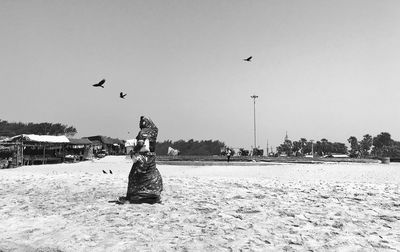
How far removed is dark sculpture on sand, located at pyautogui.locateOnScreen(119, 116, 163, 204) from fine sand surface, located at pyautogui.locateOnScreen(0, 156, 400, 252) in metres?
0.31

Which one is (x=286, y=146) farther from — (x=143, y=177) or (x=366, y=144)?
(x=143, y=177)

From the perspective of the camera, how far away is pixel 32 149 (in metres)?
39.6

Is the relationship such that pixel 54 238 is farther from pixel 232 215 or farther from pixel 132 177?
pixel 232 215

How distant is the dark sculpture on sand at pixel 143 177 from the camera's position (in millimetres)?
9688

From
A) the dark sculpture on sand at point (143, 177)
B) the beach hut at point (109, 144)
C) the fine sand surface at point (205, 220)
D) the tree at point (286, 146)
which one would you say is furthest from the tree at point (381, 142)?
the dark sculpture on sand at point (143, 177)

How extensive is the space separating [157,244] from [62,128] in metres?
101

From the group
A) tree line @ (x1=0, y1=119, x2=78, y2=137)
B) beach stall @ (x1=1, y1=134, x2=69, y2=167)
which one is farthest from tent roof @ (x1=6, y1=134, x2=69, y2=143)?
tree line @ (x1=0, y1=119, x2=78, y2=137)

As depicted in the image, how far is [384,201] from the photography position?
10.3 m

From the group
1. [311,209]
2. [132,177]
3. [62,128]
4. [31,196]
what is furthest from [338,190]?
[62,128]

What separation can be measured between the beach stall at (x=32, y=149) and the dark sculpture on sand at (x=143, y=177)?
2743 cm

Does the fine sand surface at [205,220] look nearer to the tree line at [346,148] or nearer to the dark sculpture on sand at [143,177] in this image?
the dark sculpture on sand at [143,177]

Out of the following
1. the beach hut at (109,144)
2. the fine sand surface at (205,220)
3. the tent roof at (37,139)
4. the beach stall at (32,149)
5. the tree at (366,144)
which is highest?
the tree at (366,144)

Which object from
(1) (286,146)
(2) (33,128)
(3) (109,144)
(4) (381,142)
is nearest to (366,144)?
(4) (381,142)

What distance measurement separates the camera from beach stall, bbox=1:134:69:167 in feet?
Result: 112
